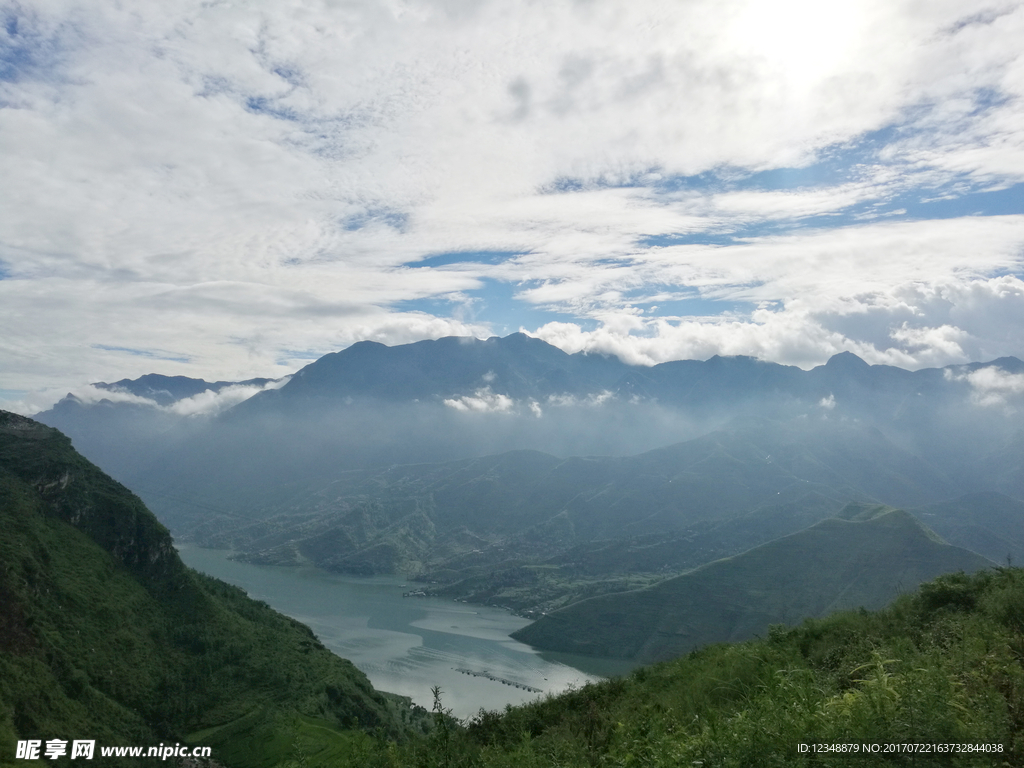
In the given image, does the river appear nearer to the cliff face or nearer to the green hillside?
the green hillside

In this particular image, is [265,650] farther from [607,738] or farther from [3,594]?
[607,738]

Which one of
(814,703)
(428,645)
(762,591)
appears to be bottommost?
(428,645)

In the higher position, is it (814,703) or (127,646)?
(814,703)

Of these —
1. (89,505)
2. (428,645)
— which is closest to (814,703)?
(89,505)

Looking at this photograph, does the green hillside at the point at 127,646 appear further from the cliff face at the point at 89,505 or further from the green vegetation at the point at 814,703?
the green vegetation at the point at 814,703

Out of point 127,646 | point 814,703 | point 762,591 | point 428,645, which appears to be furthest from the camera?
point 428,645

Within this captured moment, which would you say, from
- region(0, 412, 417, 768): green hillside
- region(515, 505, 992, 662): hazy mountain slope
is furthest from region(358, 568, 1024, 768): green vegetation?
region(515, 505, 992, 662): hazy mountain slope

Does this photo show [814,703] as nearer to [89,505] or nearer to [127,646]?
[127,646]

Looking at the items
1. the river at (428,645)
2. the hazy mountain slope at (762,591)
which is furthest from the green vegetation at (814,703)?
the hazy mountain slope at (762,591)
